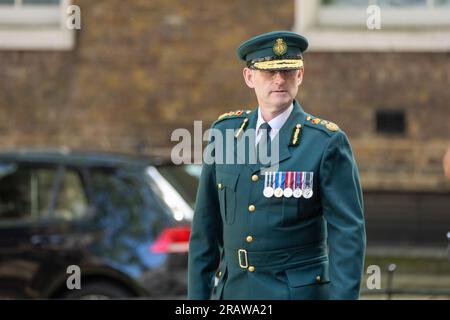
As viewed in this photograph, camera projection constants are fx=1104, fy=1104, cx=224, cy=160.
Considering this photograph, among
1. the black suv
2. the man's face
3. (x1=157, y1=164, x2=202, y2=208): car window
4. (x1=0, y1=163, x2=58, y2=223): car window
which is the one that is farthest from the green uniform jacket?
(x1=0, y1=163, x2=58, y2=223): car window

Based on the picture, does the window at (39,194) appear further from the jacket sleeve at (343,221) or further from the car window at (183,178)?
the jacket sleeve at (343,221)

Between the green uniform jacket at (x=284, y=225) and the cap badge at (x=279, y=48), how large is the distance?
8.5 inches

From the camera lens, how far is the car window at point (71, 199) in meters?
7.83

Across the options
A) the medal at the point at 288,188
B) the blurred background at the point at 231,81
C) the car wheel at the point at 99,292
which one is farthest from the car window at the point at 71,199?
the blurred background at the point at 231,81

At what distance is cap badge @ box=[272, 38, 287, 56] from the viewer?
169 inches

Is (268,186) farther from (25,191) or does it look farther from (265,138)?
(25,191)

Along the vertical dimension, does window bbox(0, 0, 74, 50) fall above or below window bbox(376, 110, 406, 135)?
above

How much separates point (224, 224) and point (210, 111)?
8830mm

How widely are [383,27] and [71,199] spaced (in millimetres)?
6166

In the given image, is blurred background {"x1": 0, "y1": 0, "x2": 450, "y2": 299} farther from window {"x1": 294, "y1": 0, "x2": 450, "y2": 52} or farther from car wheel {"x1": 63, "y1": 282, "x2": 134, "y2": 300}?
car wheel {"x1": 63, "y1": 282, "x2": 134, "y2": 300}

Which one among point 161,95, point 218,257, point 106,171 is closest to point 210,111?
point 161,95

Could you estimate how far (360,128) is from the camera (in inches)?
510

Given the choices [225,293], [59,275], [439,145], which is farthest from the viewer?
[439,145]

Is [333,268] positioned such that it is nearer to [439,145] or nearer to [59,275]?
[59,275]
